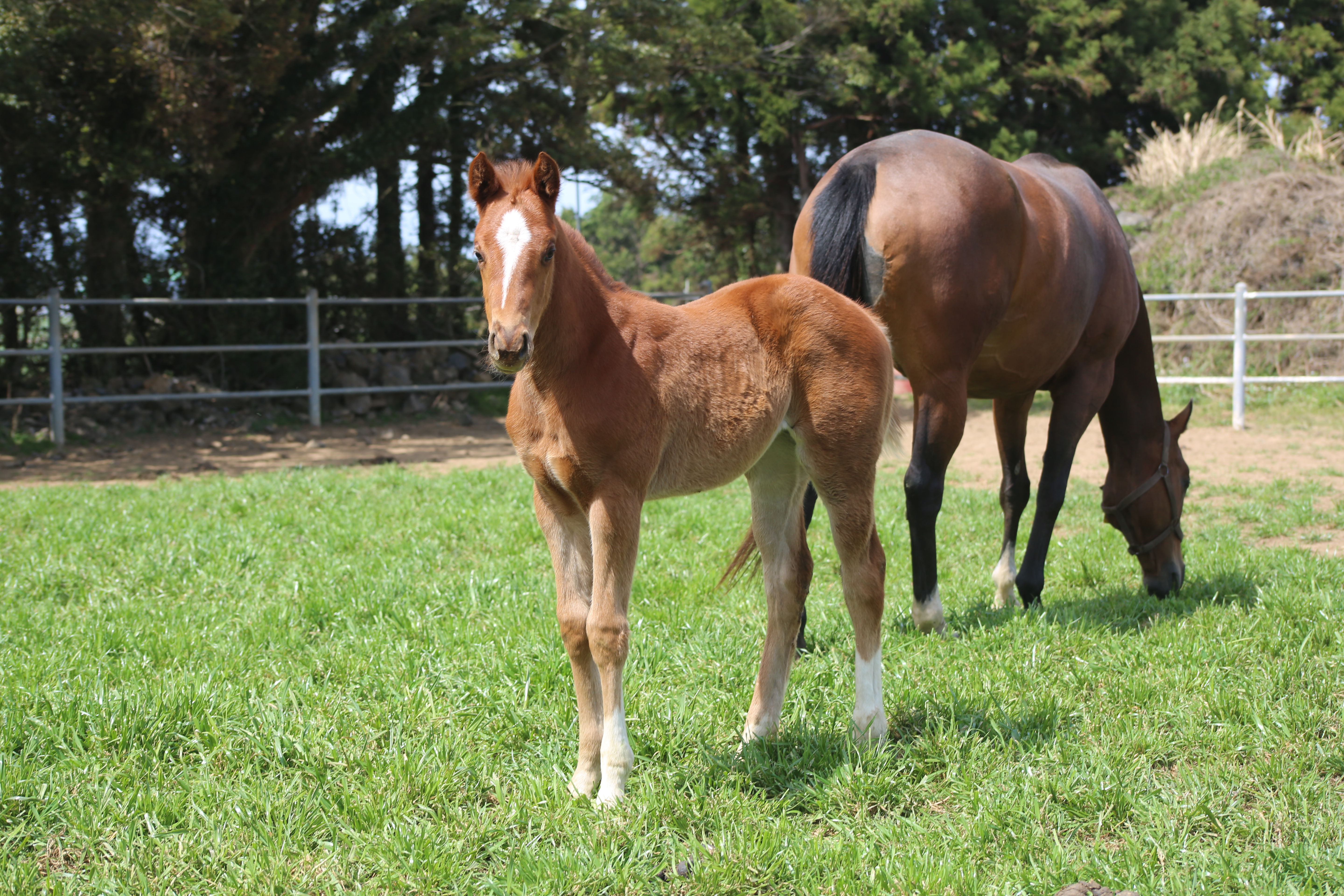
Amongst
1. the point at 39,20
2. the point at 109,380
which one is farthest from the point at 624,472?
the point at 109,380

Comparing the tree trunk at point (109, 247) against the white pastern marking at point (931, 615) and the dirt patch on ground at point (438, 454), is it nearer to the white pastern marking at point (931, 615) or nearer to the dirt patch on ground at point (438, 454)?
the dirt patch on ground at point (438, 454)

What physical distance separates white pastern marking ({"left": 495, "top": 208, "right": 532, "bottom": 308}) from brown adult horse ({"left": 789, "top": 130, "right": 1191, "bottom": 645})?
2061 mm

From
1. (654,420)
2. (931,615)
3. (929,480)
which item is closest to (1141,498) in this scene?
(929,480)

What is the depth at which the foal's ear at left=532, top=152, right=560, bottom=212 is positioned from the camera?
105 inches

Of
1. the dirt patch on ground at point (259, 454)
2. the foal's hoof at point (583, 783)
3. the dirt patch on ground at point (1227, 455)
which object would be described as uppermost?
the dirt patch on ground at point (1227, 455)

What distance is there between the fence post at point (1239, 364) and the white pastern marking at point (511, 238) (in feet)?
37.7

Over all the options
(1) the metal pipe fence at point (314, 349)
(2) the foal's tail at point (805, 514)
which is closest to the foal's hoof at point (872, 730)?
(2) the foal's tail at point (805, 514)

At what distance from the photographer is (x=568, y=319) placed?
9.34ft

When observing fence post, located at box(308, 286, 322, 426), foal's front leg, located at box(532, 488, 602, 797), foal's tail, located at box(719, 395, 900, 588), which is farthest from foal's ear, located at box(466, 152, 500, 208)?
fence post, located at box(308, 286, 322, 426)

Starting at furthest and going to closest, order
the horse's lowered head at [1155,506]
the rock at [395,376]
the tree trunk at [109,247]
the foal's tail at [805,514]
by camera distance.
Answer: the rock at [395,376]
the tree trunk at [109,247]
the horse's lowered head at [1155,506]
the foal's tail at [805,514]

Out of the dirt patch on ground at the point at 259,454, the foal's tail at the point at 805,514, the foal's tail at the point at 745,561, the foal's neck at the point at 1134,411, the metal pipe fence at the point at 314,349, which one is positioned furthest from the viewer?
the metal pipe fence at the point at 314,349

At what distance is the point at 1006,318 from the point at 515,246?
2.93 metres

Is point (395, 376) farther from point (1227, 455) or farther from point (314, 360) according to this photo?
point (1227, 455)

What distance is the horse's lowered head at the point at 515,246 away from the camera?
2.46m
